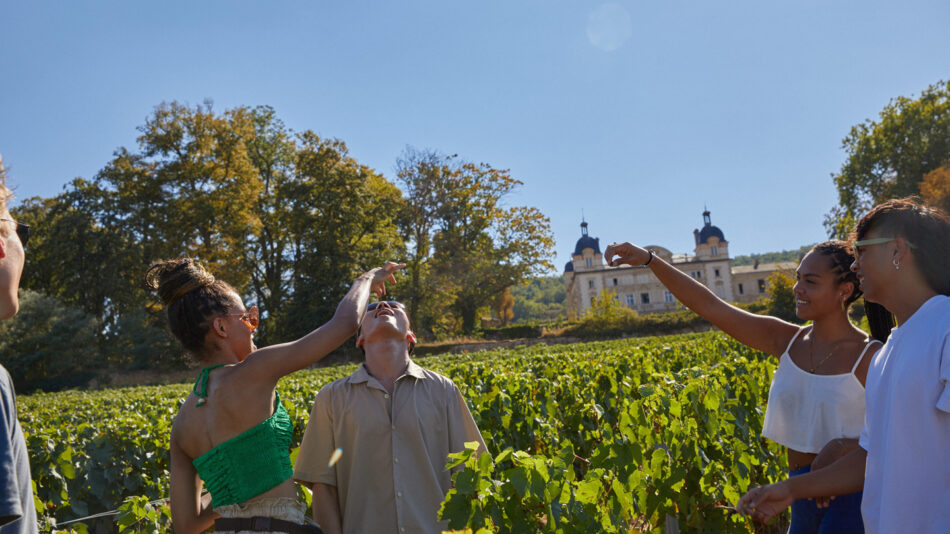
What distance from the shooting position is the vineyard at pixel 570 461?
186 centimetres

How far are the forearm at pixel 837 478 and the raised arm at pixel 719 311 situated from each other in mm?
616

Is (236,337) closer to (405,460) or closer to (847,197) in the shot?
(405,460)

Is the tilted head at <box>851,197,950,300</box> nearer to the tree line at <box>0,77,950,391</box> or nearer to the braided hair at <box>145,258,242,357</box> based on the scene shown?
the braided hair at <box>145,258,242,357</box>

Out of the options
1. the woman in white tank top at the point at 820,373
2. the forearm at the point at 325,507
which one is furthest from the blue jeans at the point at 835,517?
the forearm at the point at 325,507

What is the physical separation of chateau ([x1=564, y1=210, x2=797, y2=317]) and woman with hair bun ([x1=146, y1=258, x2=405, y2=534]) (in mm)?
65512

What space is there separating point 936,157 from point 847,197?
5.65m

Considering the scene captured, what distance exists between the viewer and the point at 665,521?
2885 mm

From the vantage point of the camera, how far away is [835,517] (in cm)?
209

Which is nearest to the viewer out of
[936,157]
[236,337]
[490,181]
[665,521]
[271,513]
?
[271,513]

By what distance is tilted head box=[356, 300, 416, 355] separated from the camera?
2.61 meters

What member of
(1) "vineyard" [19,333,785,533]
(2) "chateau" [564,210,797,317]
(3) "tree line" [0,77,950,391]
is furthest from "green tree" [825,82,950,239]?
(1) "vineyard" [19,333,785,533]

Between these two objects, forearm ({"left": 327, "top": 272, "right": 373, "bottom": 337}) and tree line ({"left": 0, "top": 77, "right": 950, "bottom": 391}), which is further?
tree line ({"left": 0, "top": 77, "right": 950, "bottom": 391})

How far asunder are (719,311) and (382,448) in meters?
1.56

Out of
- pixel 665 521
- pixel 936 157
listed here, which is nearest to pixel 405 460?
pixel 665 521
